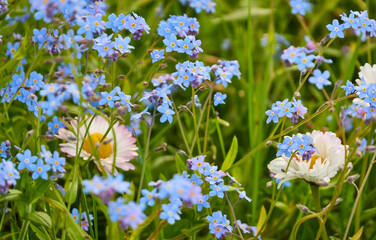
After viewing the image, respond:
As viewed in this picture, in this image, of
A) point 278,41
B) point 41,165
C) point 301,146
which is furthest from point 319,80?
point 278,41

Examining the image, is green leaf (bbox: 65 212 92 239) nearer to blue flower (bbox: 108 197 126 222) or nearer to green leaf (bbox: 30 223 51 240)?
green leaf (bbox: 30 223 51 240)

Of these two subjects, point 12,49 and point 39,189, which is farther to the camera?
point 12,49

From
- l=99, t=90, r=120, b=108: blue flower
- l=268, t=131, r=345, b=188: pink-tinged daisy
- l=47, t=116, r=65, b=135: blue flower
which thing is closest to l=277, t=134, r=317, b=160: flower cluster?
l=268, t=131, r=345, b=188: pink-tinged daisy

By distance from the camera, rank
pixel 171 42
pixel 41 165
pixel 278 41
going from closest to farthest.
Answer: pixel 41 165
pixel 171 42
pixel 278 41

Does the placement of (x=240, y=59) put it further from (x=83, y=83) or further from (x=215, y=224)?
(x=83, y=83)

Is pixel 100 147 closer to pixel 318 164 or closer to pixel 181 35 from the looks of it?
pixel 181 35

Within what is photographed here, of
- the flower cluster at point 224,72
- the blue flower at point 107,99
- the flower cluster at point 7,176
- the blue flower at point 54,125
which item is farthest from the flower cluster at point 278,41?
the flower cluster at point 7,176

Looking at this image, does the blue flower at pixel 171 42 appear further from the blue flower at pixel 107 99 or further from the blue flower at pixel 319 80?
the blue flower at pixel 319 80
